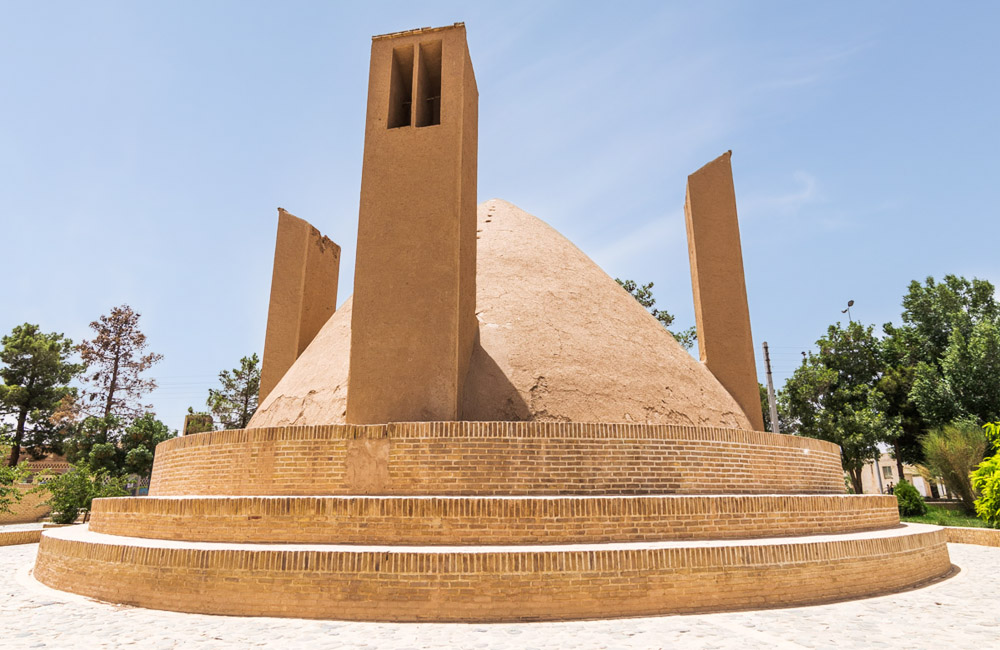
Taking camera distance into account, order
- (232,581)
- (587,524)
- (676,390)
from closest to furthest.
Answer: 1. (232,581)
2. (587,524)
3. (676,390)

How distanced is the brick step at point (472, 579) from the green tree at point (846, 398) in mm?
20655

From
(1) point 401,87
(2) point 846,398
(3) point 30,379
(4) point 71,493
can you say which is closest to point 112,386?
(3) point 30,379

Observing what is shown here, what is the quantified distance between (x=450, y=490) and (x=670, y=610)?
2076mm

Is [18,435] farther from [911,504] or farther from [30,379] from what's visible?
[911,504]

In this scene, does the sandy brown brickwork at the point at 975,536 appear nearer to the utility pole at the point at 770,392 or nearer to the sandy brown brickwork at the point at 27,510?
the utility pole at the point at 770,392

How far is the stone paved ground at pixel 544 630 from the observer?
372 cm

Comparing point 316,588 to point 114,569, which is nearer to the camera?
point 316,588

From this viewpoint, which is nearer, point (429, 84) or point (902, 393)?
point (429, 84)

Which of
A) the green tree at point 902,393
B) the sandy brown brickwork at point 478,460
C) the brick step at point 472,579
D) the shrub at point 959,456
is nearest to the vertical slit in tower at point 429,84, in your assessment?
the sandy brown brickwork at point 478,460

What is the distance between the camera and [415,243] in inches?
273

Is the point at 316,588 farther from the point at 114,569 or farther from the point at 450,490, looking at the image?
the point at 114,569

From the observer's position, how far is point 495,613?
4.36 m

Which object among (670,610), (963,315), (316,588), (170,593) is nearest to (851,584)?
(670,610)

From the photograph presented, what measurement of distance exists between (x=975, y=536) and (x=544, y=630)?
10.6 meters
